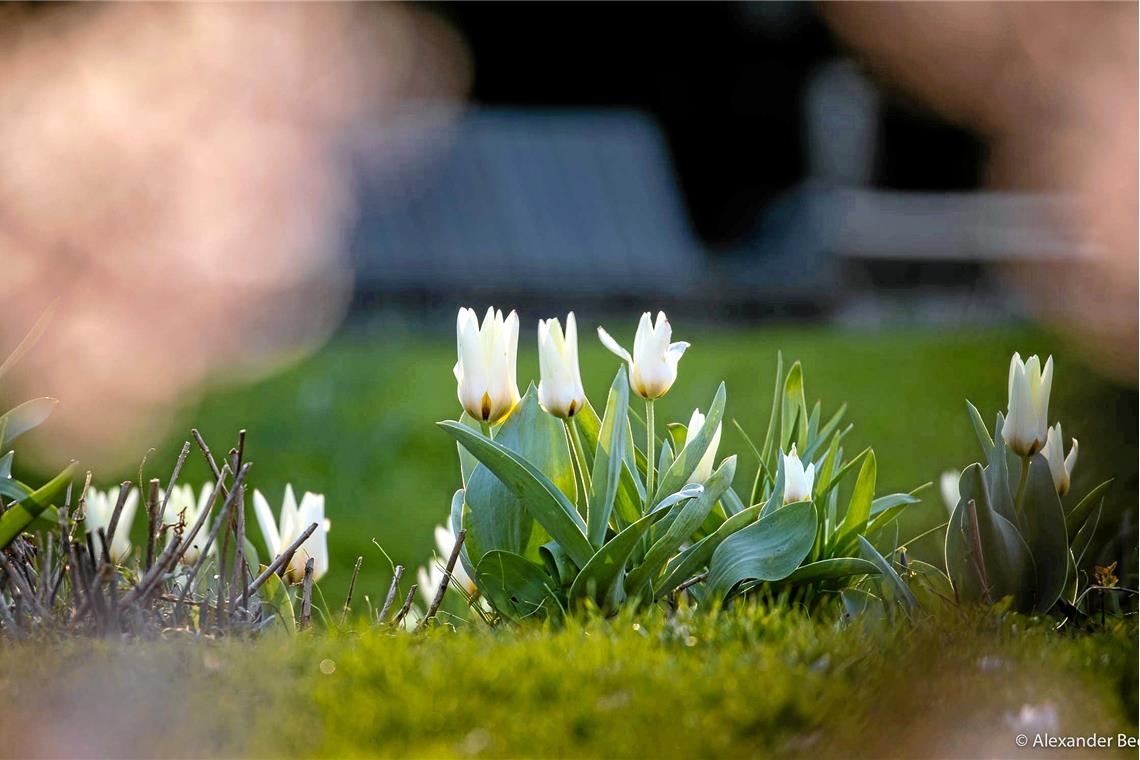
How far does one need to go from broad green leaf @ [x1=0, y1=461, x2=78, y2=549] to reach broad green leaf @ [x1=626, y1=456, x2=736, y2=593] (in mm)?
645

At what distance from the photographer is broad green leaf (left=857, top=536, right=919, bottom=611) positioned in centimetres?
142

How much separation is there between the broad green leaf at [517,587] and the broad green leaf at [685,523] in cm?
10

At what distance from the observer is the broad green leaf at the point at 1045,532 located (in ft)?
4.76

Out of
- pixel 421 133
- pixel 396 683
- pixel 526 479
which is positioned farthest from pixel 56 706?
pixel 421 133

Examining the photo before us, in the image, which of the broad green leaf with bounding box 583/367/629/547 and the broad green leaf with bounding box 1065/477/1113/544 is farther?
the broad green leaf with bounding box 1065/477/1113/544

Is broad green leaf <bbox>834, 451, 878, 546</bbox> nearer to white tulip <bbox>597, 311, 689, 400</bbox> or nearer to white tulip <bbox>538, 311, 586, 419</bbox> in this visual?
white tulip <bbox>597, 311, 689, 400</bbox>

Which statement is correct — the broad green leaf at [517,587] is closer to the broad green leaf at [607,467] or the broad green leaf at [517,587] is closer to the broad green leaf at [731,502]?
the broad green leaf at [607,467]

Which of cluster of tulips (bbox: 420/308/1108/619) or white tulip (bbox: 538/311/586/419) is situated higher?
white tulip (bbox: 538/311/586/419)

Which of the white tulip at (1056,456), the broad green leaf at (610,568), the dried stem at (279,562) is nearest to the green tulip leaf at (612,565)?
the broad green leaf at (610,568)

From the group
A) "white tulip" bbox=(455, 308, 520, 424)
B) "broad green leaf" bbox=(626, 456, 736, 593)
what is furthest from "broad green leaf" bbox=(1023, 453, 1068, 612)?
"white tulip" bbox=(455, 308, 520, 424)

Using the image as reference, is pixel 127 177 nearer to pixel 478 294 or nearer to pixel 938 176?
pixel 478 294

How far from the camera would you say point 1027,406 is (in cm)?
147

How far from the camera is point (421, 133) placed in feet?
29.5

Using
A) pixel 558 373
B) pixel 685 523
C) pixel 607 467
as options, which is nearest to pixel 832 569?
pixel 685 523
